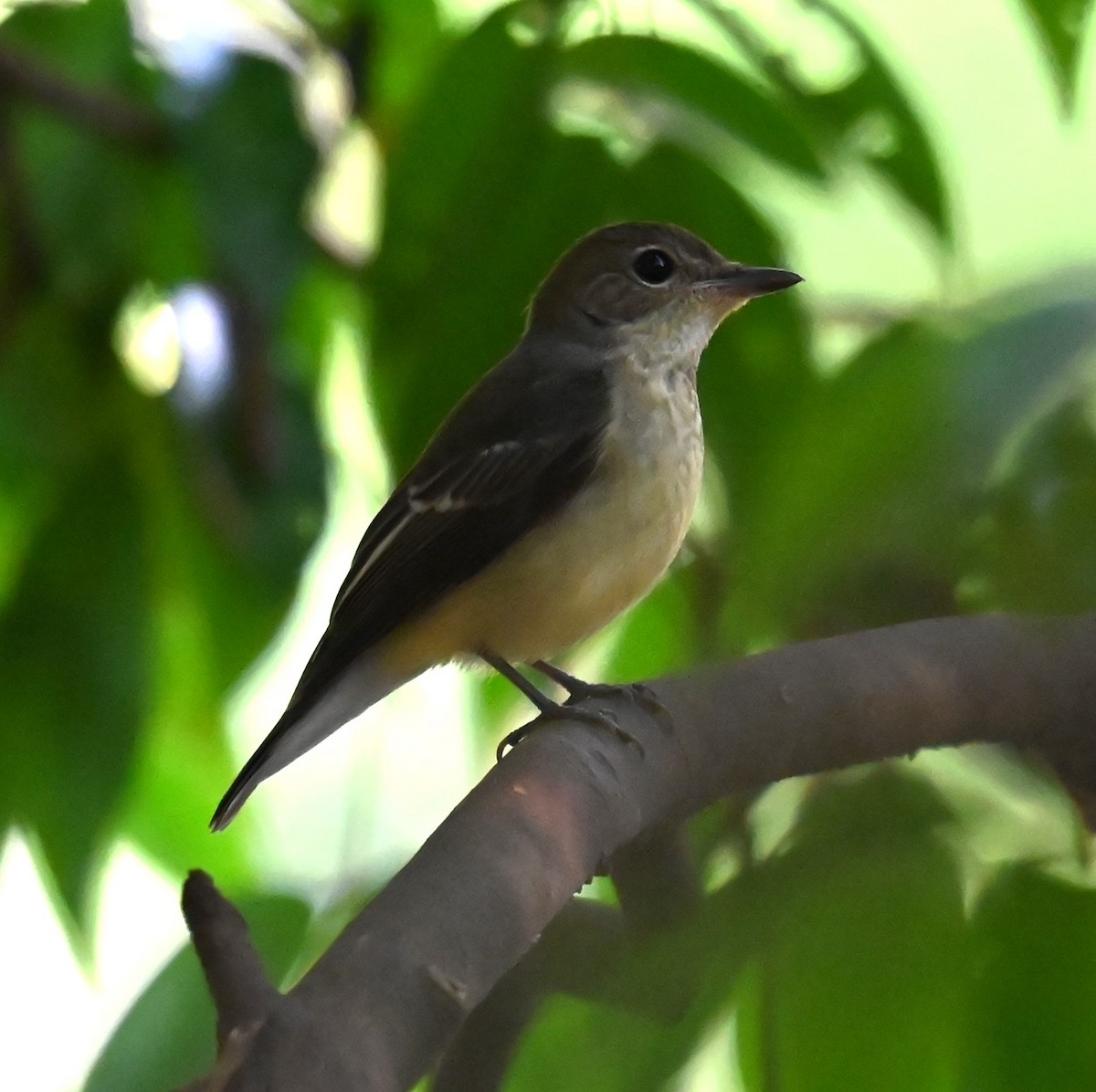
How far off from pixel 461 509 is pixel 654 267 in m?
0.42

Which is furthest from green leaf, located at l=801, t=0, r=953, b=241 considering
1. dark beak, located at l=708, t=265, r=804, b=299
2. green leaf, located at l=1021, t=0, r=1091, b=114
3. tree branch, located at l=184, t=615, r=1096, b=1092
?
tree branch, located at l=184, t=615, r=1096, b=1092

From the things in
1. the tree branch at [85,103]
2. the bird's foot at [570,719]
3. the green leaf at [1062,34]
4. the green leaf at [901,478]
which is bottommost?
the green leaf at [901,478]

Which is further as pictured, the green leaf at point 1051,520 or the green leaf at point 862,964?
the green leaf at point 862,964

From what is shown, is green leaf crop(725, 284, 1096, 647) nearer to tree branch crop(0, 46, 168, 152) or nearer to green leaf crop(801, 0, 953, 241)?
green leaf crop(801, 0, 953, 241)

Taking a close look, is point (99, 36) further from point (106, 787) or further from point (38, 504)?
point (106, 787)

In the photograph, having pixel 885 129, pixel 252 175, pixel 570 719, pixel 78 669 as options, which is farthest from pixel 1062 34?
pixel 78 669

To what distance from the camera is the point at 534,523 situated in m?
1.70

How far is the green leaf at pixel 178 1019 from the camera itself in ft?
3.28

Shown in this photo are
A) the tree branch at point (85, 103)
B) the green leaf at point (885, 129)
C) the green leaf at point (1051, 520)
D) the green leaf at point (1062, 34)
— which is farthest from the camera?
the tree branch at point (85, 103)

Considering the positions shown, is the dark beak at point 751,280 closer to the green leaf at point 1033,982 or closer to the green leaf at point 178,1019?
the green leaf at point 178,1019

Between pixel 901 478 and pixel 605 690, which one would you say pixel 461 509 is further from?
pixel 901 478

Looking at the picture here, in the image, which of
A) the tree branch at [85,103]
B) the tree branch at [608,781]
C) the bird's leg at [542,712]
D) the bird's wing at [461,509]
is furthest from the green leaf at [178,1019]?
the tree branch at [85,103]

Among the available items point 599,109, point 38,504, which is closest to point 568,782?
point 599,109

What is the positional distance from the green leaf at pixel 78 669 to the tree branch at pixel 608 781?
0.40 m
